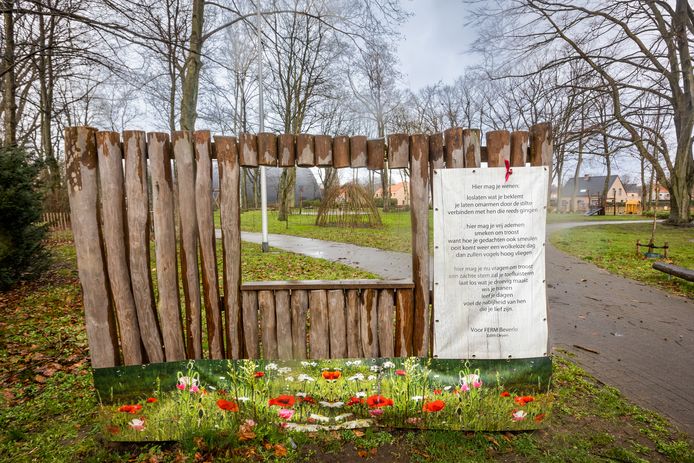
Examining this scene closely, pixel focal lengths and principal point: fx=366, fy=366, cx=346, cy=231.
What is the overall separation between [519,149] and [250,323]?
7.54ft

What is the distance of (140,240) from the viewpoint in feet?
8.38

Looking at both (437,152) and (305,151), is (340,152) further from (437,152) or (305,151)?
(437,152)

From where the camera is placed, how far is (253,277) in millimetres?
6090

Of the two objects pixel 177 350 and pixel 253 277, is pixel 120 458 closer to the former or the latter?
pixel 177 350

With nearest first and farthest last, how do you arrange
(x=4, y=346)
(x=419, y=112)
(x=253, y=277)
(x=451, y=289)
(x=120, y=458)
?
(x=120, y=458) < (x=451, y=289) < (x=4, y=346) < (x=253, y=277) < (x=419, y=112)

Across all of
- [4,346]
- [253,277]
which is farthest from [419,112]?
[4,346]

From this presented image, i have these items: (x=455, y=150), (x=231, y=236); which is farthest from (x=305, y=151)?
(x=455, y=150)

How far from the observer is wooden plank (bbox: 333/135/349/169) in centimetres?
258

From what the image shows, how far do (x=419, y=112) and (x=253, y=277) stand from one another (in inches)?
1278

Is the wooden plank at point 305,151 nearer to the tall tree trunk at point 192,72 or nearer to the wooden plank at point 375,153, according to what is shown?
the wooden plank at point 375,153

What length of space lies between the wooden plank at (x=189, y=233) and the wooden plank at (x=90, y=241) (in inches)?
20.8

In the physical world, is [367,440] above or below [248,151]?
below

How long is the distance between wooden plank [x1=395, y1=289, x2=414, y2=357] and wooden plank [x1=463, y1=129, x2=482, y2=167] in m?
1.01

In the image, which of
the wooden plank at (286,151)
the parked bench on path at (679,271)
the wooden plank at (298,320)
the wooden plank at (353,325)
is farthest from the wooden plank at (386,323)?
the parked bench on path at (679,271)
